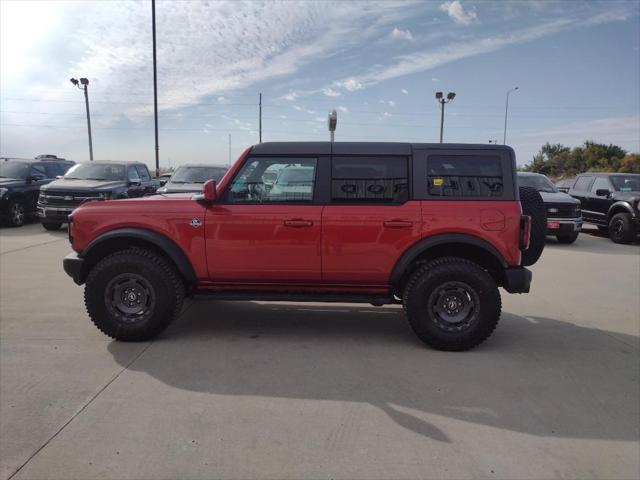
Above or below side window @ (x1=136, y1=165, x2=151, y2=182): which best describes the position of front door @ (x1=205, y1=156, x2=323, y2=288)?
below

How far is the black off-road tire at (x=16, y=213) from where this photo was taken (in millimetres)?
12016

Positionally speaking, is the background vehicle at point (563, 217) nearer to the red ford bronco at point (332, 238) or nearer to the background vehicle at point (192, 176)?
the red ford bronco at point (332, 238)

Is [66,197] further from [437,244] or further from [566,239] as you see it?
[566,239]

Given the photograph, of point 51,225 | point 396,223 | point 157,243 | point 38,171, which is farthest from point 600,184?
point 38,171

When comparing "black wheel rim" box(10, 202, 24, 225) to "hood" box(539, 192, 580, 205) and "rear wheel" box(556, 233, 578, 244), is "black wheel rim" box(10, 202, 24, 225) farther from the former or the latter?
"rear wheel" box(556, 233, 578, 244)

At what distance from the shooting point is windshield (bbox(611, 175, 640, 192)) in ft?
39.3

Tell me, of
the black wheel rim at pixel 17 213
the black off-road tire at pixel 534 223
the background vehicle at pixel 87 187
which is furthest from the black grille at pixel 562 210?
the black wheel rim at pixel 17 213

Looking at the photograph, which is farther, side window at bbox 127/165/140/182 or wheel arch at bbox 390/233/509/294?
side window at bbox 127/165/140/182

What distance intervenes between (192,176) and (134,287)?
292 inches

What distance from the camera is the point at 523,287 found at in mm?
4199

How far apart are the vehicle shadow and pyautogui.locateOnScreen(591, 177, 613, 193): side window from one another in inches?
352

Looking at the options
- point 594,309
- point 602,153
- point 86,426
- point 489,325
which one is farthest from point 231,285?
point 602,153

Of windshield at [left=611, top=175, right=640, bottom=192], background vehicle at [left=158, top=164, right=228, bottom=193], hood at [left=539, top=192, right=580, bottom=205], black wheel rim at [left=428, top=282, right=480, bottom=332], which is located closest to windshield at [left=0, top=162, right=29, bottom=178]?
background vehicle at [left=158, top=164, right=228, bottom=193]

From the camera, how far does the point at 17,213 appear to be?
40.0ft
